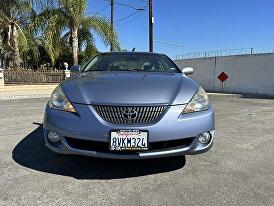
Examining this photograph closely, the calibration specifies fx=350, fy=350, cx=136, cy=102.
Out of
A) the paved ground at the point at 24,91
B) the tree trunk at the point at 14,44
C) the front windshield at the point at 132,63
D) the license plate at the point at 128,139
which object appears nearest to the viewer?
the license plate at the point at 128,139

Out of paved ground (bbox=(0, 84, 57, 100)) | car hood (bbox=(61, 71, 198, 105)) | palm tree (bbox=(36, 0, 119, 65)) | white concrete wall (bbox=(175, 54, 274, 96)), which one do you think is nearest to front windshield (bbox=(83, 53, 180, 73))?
car hood (bbox=(61, 71, 198, 105))

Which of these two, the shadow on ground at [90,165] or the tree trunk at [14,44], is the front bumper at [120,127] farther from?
the tree trunk at [14,44]

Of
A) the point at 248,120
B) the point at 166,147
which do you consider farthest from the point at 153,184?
the point at 248,120

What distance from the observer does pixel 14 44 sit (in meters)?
20.8

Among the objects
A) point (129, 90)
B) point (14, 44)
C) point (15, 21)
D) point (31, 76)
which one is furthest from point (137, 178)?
point (15, 21)

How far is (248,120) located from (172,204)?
5560mm

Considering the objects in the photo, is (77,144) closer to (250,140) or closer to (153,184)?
(153,184)

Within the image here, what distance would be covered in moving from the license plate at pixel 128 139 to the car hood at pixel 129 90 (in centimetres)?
30

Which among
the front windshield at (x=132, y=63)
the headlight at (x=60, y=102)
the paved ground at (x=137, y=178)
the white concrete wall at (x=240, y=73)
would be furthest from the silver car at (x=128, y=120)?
the white concrete wall at (x=240, y=73)

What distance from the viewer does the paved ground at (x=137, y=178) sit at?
3236 millimetres

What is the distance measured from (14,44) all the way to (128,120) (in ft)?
62.5

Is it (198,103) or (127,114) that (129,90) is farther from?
(198,103)

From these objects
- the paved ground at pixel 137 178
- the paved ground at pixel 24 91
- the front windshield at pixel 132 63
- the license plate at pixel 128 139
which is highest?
the front windshield at pixel 132 63

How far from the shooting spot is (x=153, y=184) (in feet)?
11.8
